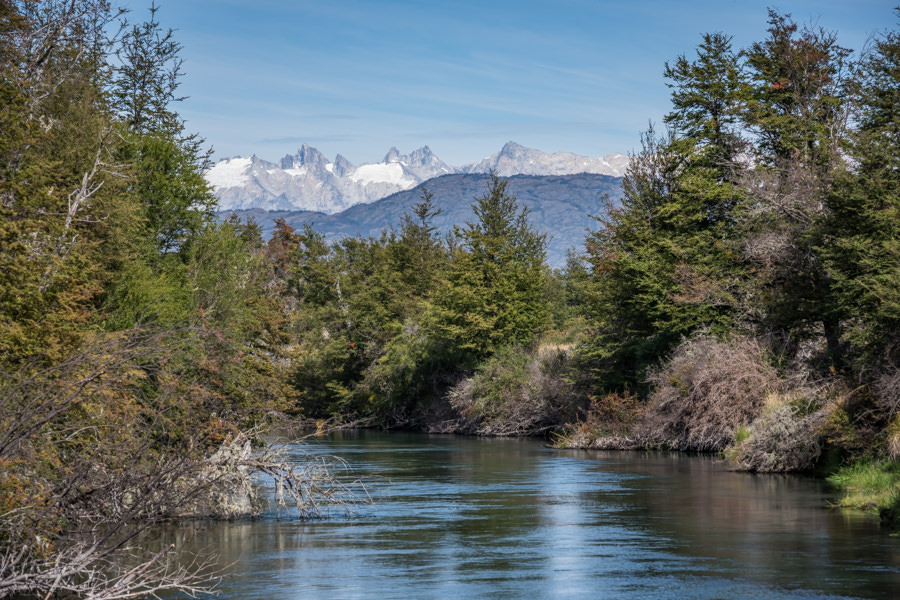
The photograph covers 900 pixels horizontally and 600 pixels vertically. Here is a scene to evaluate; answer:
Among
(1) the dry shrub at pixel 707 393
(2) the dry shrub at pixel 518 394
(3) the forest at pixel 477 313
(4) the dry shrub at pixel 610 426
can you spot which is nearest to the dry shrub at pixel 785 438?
(3) the forest at pixel 477 313

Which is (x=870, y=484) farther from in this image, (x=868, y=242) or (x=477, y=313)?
(x=477, y=313)

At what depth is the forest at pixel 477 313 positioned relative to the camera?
17.9 m

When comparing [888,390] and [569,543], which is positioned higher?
[888,390]

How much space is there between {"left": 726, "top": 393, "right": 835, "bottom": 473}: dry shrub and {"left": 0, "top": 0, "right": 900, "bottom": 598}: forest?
8 cm

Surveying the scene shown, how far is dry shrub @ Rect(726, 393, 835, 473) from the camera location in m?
30.9

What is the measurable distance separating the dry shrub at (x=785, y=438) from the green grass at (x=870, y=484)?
1.50 m

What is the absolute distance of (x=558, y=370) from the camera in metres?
56.1

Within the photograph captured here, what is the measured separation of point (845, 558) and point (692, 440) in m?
24.5

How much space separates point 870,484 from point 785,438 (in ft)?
17.8

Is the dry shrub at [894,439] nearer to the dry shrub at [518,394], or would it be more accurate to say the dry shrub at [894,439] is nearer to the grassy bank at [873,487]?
the grassy bank at [873,487]

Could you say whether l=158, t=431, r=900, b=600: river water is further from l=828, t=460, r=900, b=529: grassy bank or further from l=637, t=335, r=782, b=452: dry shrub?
l=637, t=335, r=782, b=452: dry shrub

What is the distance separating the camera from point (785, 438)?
31.6 metres

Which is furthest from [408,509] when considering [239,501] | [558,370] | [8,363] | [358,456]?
[558,370]

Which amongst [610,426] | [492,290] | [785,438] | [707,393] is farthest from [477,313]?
[785,438]
